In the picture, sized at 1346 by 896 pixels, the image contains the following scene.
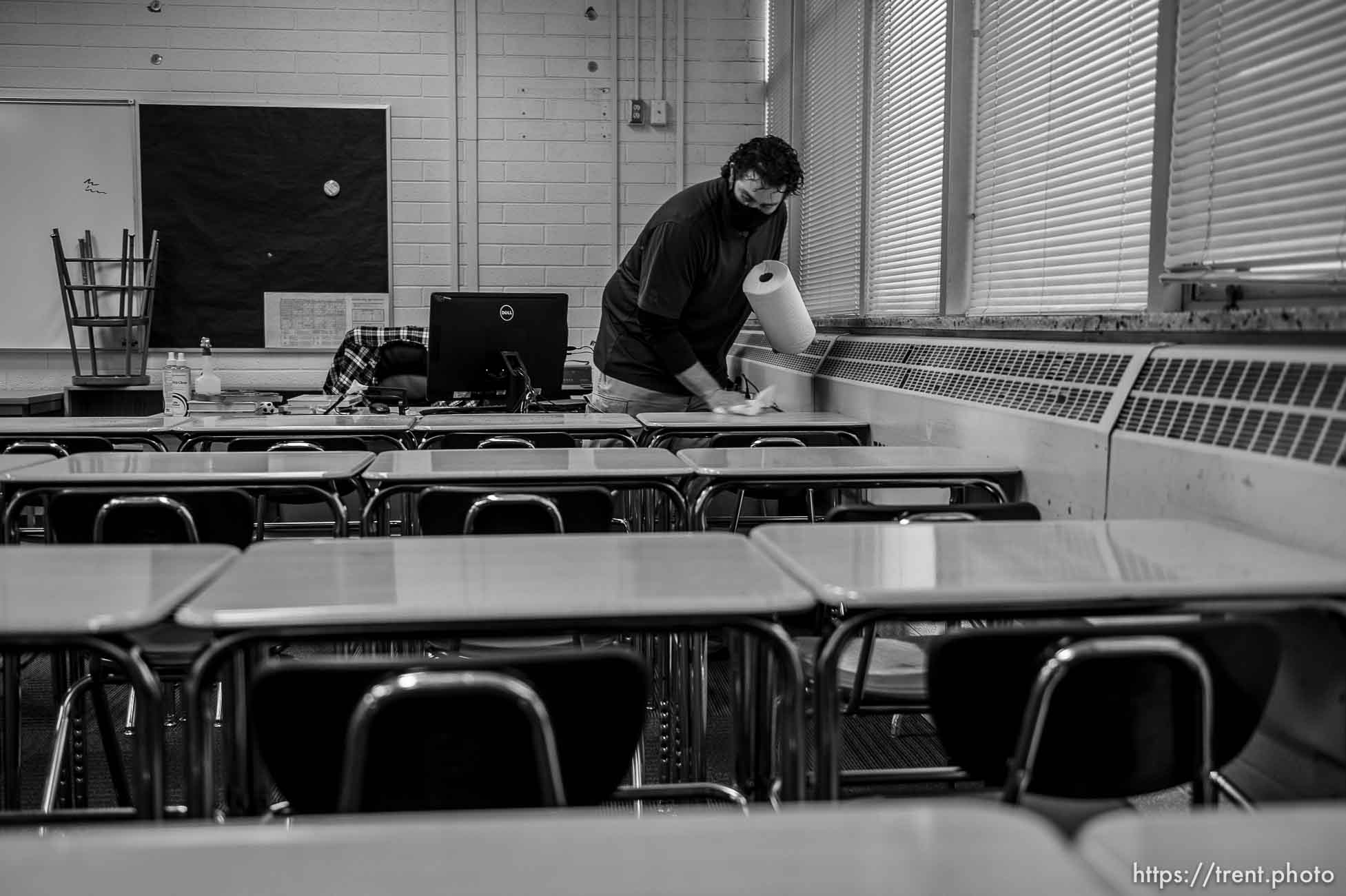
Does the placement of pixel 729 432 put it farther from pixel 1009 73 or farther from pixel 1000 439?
pixel 1009 73

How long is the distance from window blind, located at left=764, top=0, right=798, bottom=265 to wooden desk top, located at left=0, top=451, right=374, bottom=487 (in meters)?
3.45

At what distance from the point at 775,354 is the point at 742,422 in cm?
174

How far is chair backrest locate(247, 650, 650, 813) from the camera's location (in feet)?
3.65

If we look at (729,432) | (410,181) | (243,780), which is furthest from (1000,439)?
(410,181)

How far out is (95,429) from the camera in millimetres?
3432

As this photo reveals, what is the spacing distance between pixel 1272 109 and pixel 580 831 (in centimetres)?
180

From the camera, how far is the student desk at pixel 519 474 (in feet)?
8.11

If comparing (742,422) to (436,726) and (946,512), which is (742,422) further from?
(436,726)

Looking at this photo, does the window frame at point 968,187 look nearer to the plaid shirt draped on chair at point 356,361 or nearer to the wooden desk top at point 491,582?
the wooden desk top at point 491,582

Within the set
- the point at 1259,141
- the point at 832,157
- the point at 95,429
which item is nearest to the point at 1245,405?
the point at 1259,141

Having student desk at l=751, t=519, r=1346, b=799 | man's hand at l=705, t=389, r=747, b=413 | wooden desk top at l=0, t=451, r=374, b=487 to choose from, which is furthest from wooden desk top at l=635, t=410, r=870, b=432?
student desk at l=751, t=519, r=1346, b=799

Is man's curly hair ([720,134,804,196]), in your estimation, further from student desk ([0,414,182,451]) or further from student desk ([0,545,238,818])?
student desk ([0,545,238,818])

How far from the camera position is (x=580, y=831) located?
0.74 meters

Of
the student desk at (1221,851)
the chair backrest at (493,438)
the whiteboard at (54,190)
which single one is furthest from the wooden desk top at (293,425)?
Answer: the student desk at (1221,851)
